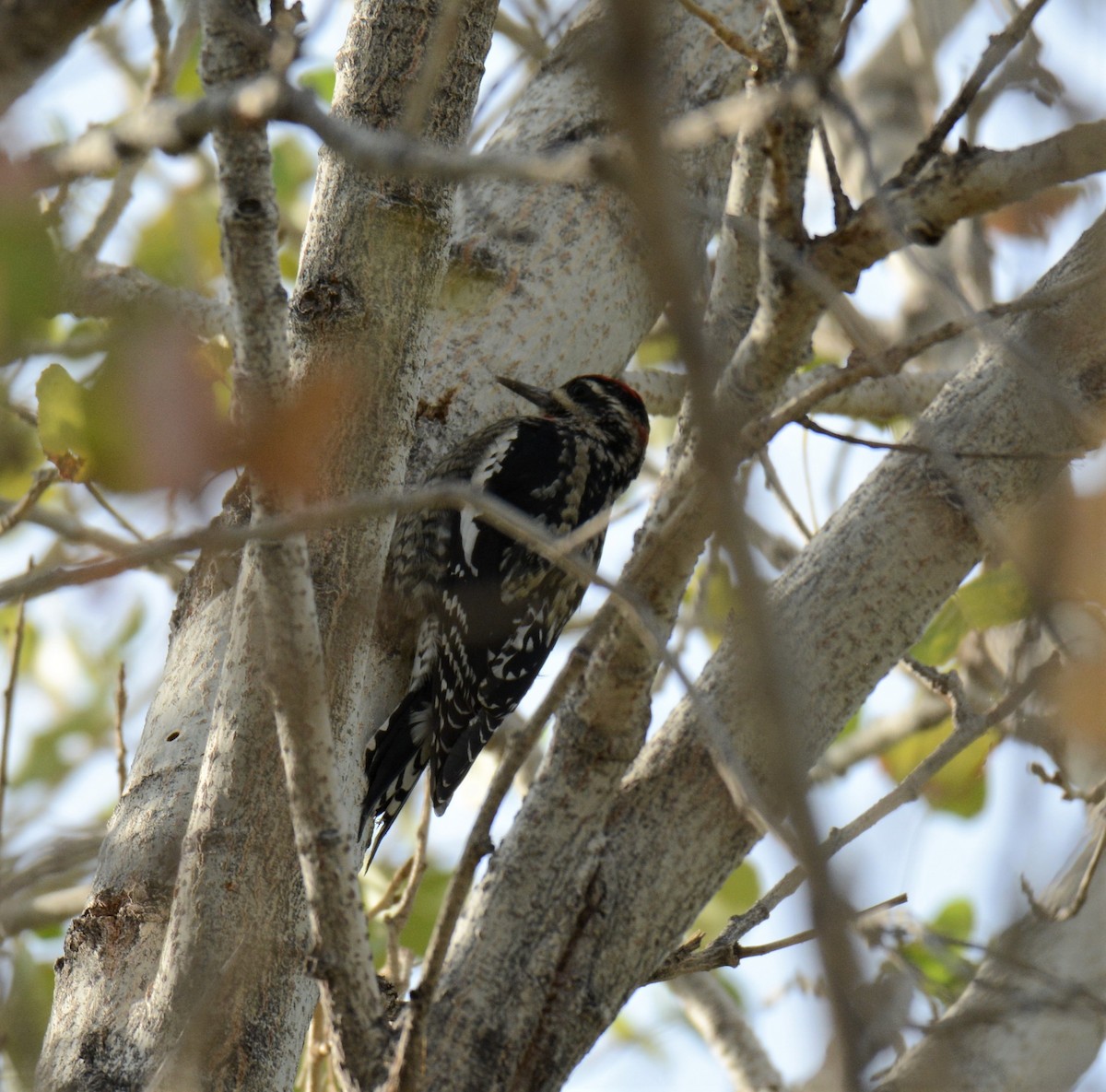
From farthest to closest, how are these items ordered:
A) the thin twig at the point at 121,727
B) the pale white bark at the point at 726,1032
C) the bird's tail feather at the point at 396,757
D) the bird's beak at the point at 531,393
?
the pale white bark at the point at 726,1032 < the bird's tail feather at the point at 396,757 < the bird's beak at the point at 531,393 < the thin twig at the point at 121,727

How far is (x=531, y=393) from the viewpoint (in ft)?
11.1

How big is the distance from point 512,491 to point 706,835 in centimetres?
236

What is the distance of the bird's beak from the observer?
327cm

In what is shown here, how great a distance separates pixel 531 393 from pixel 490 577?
101cm

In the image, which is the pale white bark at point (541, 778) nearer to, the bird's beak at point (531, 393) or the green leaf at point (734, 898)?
the bird's beak at point (531, 393)

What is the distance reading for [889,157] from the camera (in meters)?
6.27

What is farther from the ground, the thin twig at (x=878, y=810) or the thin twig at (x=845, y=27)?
the thin twig at (x=845, y=27)

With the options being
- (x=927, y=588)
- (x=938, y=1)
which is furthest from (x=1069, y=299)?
(x=938, y=1)

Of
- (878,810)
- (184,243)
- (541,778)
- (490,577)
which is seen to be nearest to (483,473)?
(490,577)

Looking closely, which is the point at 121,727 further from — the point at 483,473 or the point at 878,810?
the point at 878,810

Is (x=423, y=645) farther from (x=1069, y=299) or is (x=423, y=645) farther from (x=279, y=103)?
(x=279, y=103)

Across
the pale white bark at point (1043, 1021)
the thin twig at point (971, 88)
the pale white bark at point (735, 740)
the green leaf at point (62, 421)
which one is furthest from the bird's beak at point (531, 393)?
the pale white bark at point (1043, 1021)

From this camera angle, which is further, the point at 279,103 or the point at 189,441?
the point at 189,441

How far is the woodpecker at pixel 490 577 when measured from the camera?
3.65 metres
